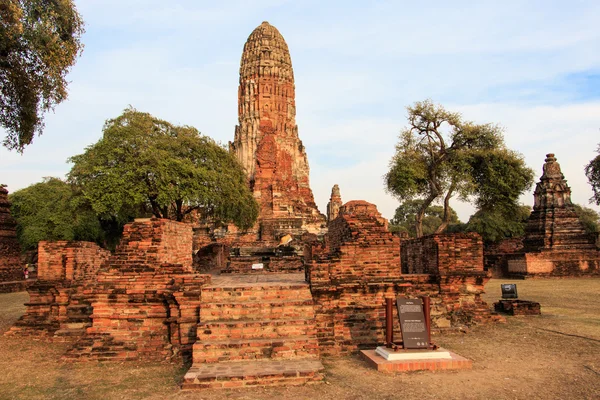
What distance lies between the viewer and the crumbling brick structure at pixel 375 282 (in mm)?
7535

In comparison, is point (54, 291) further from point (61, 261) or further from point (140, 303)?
point (140, 303)

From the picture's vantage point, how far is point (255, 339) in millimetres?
6652

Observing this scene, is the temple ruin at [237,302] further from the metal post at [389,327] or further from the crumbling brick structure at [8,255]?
the crumbling brick structure at [8,255]

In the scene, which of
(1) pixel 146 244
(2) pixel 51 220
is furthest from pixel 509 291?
(2) pixel 51 220

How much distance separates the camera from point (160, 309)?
7469mm

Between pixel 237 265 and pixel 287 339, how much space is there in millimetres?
10221

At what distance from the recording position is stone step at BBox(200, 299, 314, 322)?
7102 mm

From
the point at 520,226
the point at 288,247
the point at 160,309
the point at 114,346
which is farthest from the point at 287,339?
the point at 520,226

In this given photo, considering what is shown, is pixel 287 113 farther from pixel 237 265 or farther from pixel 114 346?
pixel 114 346

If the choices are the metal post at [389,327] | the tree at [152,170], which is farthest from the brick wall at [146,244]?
the tree at [152,170]

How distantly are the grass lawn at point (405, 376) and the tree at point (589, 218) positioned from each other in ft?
151

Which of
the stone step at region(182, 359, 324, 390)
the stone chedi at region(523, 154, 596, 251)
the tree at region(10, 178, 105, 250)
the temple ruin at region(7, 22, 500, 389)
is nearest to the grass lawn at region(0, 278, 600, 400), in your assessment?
the stone step at region(182, 359, 324, 390)

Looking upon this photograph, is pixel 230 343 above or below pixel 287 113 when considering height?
below

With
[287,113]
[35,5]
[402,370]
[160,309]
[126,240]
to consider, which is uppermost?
[287,113]
